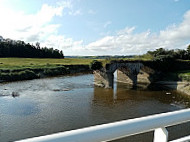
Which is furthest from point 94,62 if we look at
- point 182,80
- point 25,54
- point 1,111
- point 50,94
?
point 25,54

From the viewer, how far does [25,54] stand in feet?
296

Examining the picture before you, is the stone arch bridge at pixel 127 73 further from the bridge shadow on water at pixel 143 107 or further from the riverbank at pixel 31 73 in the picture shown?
the riverbank at pixel 31 73

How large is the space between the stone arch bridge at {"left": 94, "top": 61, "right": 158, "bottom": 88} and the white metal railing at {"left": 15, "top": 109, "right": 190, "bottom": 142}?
31291 millimetres

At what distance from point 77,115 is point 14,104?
27.2ft

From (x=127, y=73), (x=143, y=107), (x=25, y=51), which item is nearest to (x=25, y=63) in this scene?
(x=25, y=51)

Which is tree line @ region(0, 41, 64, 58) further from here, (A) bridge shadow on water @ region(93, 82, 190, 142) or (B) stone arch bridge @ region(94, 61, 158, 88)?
(A) bridge shadow on water @ region(93, 82, 190, 142)

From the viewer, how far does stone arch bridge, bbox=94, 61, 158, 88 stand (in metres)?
33.9

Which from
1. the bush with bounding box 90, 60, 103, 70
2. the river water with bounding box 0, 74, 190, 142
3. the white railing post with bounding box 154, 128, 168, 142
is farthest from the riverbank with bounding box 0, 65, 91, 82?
the white railing post with bounding box 154, 128, 168, 142

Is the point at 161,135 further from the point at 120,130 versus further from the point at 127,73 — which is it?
the point at 127,73

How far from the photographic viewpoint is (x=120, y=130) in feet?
5.57

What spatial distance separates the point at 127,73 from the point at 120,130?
38263mm

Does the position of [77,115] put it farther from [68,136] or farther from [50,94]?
[68,136]

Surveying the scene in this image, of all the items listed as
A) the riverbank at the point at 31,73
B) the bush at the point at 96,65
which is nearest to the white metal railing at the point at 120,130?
the bush at the point at 96,65

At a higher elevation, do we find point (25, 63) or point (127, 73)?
point (25, 63)
